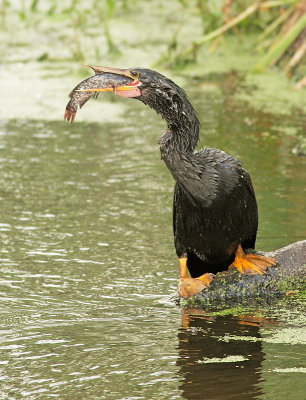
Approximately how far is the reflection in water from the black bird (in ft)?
1.09

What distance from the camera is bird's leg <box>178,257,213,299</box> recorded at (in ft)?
17.2

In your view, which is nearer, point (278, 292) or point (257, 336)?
point (257, 336)

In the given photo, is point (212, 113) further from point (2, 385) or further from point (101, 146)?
point (2, 385)

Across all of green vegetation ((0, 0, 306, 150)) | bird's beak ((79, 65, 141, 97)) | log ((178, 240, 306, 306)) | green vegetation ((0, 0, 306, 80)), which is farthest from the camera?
green vegetation ((0, 0, 306, 80))

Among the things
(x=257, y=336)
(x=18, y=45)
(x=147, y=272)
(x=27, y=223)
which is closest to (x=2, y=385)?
(x=257, y=336)

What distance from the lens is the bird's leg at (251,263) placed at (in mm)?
5328

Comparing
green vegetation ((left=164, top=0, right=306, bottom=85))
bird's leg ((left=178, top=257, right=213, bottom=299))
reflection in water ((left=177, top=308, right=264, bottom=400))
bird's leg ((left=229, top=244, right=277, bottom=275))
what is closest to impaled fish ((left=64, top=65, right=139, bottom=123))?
bird's leg ((left=178, top=257, right=213, bottom=299))

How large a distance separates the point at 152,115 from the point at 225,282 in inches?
215

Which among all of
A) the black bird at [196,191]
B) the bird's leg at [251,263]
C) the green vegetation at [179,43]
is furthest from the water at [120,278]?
the green vegetation at [179,43]

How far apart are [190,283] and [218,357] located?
0.81 m

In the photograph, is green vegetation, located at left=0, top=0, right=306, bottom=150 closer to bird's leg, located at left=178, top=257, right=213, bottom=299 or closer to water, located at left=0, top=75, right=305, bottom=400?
water, located at left=0, top=75, right=305, bottom=400

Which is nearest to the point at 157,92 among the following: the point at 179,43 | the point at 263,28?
the point at 179,43

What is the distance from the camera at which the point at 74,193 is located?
772 cm

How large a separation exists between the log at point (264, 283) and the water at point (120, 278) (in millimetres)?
118
